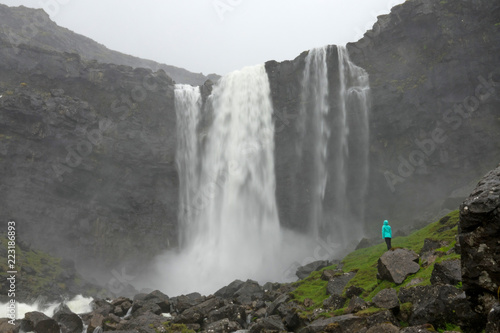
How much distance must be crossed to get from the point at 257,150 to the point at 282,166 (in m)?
4.26

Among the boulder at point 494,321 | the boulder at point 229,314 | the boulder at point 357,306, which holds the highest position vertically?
the boulder at point 494,321

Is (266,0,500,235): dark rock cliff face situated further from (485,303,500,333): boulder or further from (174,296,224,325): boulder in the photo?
(485,303,500,333): boulder

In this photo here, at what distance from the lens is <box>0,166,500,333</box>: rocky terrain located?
6.21 m

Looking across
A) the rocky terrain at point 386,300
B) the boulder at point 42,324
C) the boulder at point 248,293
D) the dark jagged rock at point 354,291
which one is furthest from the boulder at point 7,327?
the dark jagged rock at point 354,291

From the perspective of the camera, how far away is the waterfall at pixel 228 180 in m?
46.2

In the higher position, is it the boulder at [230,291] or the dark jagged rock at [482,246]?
the dark jagged rock at [482,246]

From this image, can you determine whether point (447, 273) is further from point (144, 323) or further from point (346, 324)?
point (144, 323)

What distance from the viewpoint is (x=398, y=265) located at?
12.7 m

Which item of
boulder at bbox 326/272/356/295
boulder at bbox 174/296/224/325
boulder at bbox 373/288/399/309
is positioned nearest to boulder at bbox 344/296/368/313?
boulder at bbox 373/288/399/309

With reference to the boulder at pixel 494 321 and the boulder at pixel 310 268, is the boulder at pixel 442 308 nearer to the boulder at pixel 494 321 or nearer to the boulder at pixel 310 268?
the boulder at pixel 494 321

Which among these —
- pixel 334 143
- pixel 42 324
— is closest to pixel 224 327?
pixel 42 324

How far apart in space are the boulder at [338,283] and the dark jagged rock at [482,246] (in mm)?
11258

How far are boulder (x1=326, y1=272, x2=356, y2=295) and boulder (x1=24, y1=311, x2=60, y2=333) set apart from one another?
54.1 ft

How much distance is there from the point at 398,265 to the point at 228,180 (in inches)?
A: 1488
